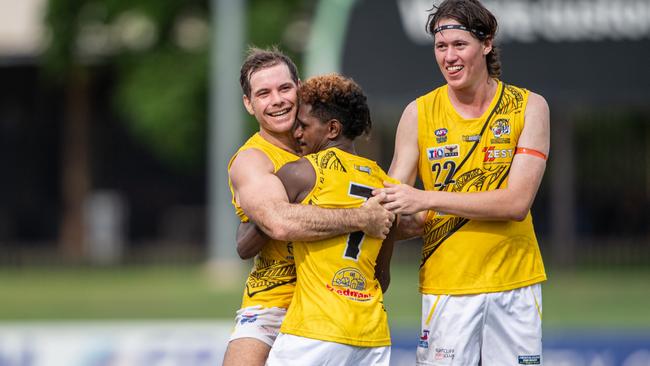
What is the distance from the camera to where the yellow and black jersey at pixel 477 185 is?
5664 millimetres

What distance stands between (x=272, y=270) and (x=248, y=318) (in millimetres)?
251

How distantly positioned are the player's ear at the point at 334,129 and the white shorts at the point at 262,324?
86 centimetres

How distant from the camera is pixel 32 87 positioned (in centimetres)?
2986

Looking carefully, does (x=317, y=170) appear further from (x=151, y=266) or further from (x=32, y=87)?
(x=32, y=87)

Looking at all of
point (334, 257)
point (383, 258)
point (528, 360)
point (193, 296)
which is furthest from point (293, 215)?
point (193, 296)

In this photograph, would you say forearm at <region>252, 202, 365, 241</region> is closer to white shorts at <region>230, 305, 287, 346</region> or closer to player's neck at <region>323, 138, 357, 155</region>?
player's neck at <region>323, 138, 357, 155</region>

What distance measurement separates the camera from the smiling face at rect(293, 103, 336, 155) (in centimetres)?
541

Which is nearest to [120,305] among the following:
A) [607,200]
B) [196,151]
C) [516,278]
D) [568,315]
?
[568,315]

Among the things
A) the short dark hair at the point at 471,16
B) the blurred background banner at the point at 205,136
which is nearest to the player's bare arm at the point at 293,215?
the short dark hair at the point at 471,16

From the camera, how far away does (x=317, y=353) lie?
5.19 m

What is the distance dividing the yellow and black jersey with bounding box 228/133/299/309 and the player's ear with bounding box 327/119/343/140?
10.9 inches

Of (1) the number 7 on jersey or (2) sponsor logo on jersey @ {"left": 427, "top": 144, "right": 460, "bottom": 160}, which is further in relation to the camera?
(2) sponsor logo on jersey @ {"left": 427, "top": 144, "right": 460, "bottom": 160}

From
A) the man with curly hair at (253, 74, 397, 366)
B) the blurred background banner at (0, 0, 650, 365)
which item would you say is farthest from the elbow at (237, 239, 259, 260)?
the blurred background banner at (0, 0, 650, 365)

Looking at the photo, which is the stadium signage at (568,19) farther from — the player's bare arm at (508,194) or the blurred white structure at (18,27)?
the blurred white structure at (18,27)
